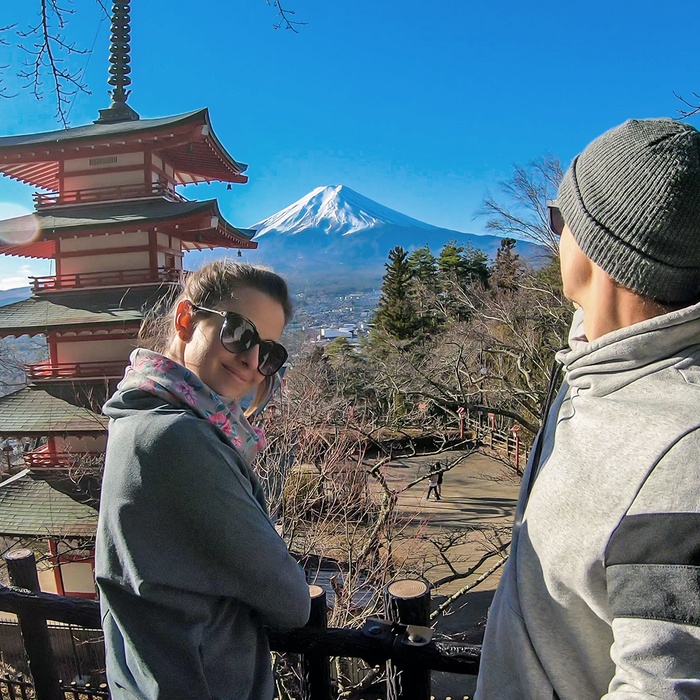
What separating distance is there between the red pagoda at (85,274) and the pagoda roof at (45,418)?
0.02 m

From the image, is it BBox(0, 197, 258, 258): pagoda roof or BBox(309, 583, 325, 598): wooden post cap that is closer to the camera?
BBox(309, 583, 325, 598): wooden post cap

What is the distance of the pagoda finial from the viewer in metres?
9.45

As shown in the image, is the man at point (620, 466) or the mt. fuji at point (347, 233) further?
the mt. fuji at point (347, 233)

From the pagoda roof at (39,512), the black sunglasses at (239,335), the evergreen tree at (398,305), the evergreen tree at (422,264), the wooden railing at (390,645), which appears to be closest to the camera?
the black sunglasses at (239,335)

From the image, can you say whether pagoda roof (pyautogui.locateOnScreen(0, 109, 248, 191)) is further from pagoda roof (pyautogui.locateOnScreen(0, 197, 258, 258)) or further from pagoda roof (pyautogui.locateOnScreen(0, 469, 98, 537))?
pagoda roof (pyautogui.locateOnScreen(0, 469, 98, 537))

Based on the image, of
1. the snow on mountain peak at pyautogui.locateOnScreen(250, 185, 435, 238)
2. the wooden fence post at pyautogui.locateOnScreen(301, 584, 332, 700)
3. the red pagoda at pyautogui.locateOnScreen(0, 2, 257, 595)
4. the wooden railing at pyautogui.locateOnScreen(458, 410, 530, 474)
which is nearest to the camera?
the wooden fence post at pyautogui.locateOnScreen(301, 584, 332, 700)

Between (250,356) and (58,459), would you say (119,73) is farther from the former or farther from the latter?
(250,356)

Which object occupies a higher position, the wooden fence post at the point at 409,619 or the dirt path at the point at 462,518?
the wooden fence post at the point at 409,619

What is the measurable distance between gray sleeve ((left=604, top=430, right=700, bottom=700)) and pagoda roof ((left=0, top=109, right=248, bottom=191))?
8.78 metres

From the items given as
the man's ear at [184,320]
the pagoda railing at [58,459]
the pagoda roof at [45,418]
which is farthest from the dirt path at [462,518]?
the man's ear at [184,320]

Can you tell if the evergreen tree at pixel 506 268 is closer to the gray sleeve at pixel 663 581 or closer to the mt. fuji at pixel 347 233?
the gray sleeve at pixel 663 581

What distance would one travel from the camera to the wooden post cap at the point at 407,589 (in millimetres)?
1472

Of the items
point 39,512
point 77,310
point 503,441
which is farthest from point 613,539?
point 503,441

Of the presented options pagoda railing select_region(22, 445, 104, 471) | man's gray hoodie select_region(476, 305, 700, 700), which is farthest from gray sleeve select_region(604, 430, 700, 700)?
pagoda railing select_region(22, 445, 104, 471)
